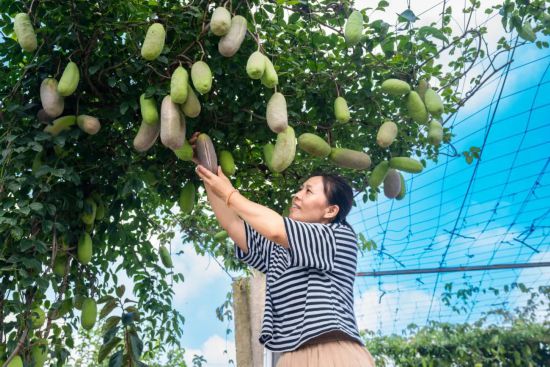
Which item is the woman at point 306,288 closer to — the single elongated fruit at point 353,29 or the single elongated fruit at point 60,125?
the single elongated fruit at point 60,125

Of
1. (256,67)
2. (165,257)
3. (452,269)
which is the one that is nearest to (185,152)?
(256,67)

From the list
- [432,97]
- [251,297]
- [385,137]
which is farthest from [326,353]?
[251,297]

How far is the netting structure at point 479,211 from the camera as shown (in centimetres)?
332

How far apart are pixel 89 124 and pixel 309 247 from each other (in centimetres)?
87

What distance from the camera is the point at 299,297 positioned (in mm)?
1820

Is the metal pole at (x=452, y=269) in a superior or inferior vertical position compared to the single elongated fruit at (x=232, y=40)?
superior

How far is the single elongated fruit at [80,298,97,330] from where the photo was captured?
2371 mm

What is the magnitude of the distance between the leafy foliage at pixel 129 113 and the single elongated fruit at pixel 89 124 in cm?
4

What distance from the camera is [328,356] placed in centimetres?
168

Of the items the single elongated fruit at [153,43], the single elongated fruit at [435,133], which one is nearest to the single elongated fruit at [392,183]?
the single elongated fruit at [435,133]

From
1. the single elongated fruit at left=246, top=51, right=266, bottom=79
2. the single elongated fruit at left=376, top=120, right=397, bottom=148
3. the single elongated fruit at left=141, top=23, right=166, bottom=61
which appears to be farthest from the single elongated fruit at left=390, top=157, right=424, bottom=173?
the single elongated fruit at left=141, top=23, right=166, bottom=61

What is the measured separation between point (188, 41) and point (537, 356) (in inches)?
197

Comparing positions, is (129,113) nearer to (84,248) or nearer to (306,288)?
(84,248)

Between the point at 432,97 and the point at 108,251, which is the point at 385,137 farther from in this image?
the point at 108,251
